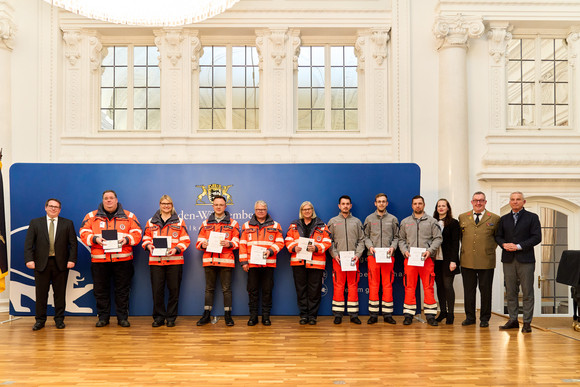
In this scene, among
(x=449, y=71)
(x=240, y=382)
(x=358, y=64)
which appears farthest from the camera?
(x=358, y=64)

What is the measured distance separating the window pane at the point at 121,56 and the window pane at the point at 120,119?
A: 909 mm

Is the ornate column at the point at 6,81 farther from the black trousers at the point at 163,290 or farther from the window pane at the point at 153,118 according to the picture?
the black trousers at the point at 163,290

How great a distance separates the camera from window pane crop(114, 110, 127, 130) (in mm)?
9789

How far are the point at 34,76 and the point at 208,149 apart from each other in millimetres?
3319

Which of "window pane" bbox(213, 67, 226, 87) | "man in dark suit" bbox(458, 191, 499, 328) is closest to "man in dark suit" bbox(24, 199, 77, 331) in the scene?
"window pane" bbox(213, 67, 226, 87)

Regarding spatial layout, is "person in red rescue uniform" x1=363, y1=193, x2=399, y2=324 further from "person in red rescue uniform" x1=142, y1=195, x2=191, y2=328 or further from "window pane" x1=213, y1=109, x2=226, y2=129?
"window pane" x1=213, y1=109, x2=226, y2=129

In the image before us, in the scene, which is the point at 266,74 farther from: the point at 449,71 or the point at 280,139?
the point at 449,71

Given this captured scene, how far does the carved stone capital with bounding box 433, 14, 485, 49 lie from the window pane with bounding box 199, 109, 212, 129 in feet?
14.3

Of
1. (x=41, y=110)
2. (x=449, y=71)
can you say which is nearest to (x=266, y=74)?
(x=449, y=71)

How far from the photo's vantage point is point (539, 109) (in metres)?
9.55

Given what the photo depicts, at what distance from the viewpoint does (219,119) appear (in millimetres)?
9820

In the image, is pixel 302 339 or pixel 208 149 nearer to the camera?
pixel 302 339

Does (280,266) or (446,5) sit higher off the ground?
(446,5)

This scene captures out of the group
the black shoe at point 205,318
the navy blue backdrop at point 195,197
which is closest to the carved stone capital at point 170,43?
the navy blue backdrop at point 195,197
